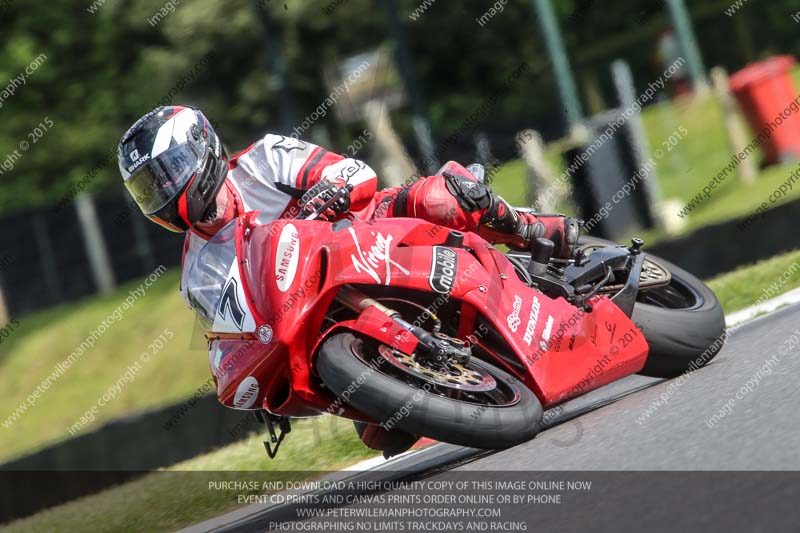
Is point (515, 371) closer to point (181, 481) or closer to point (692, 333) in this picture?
point (692, 333)

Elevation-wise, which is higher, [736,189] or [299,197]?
[299,197]

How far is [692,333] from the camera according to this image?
6.54 metres

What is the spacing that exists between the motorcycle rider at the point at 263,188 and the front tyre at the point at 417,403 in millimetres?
601

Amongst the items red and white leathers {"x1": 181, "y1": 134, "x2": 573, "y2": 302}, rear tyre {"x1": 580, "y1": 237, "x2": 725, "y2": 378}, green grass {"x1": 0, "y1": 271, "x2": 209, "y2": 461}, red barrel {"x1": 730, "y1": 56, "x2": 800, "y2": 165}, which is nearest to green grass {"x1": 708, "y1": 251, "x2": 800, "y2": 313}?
rear tyre {"x1": 580, "y1": 237, "x2": 725, "y2": 378}

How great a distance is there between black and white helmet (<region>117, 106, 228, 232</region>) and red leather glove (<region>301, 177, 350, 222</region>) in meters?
0.42

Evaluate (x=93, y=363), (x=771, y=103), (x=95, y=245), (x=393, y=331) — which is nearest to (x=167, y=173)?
(x=393, y=331)

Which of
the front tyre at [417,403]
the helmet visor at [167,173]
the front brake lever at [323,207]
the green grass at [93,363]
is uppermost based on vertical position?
the helmet visor at [167,173]

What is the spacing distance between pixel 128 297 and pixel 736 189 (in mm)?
12111

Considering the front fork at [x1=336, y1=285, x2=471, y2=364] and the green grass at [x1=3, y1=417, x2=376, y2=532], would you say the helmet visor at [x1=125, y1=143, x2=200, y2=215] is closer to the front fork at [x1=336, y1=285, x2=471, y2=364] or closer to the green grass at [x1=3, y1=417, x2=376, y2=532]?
the front fork at [x1=336, y1=285, x2=471, y2=364]

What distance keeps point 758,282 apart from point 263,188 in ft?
16.6

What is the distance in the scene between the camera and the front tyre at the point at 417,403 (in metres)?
5.00

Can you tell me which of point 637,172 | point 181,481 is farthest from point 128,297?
point 181,481

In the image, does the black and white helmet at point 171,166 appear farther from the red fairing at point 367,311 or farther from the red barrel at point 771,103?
the red barrel at point 771,103

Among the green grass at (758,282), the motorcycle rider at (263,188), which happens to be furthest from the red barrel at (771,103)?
the motorcycle rider at (263,188)
